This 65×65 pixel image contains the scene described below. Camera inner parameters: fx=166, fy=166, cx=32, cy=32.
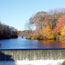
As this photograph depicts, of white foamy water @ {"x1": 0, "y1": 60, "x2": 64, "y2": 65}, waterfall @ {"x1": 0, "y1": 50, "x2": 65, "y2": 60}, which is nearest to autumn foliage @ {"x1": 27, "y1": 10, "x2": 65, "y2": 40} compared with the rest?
waterfall @ {"x1": 0, "y1": 50, "x2": 65, "y2": 60}

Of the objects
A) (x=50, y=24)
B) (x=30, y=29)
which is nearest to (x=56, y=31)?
(x=50, y=24)

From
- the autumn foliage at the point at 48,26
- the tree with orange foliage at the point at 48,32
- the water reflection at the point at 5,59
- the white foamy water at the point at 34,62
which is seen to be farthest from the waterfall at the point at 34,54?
the tree with orange foliage at the point at 48,32

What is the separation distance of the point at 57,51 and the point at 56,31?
3612cm

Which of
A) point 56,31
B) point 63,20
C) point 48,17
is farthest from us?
point 48,17

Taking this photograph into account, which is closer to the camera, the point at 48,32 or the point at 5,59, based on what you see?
the point at 5,59

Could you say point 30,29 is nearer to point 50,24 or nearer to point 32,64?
point 50,24

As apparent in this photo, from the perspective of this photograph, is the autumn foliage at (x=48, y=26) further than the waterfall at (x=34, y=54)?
Yes

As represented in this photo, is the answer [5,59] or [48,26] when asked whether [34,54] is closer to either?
[5,59]

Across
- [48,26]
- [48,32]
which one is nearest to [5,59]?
[48,26]

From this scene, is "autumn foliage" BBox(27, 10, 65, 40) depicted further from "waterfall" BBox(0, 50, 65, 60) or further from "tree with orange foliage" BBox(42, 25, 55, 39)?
"waterfall" BBox(0, 50, 65, 60)

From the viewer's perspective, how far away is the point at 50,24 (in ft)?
185

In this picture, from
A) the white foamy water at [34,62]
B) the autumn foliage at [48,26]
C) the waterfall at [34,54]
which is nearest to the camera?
the white foamy water at [34,62]

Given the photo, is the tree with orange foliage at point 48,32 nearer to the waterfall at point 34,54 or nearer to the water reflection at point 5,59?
the waterfall at point 34,54

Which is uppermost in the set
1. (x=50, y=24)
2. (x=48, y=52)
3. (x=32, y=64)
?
(x=50, y=24)
